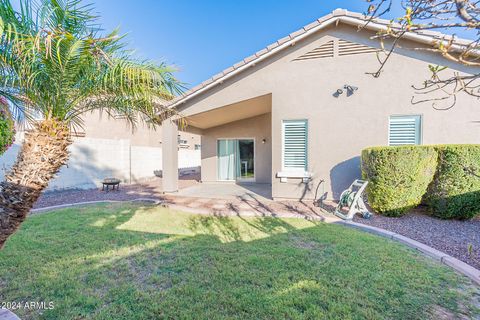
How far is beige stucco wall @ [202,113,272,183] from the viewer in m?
15.2

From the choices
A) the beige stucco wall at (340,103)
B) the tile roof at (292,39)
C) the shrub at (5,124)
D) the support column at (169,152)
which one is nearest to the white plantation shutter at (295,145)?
the beige stucco wall at (340,103)

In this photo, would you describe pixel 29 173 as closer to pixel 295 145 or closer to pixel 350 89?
pixel 295 145

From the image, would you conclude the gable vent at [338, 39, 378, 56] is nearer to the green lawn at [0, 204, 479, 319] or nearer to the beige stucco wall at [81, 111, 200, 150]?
the green lawn at [0, 204, 479, 319]

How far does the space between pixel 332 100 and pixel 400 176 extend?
406 cm

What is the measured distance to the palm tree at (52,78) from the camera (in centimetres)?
337

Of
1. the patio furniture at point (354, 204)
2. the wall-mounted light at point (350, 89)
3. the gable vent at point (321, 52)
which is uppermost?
the gable vent at point (321, 52)

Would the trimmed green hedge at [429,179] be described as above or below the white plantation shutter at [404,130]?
below

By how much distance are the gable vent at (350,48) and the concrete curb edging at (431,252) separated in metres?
6.80

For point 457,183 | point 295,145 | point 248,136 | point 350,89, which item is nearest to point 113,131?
point 248,136

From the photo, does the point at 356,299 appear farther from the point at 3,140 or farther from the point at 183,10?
the point at 183,10

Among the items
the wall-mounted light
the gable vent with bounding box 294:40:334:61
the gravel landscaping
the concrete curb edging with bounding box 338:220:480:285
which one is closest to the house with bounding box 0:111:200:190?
the gable vent with bounding box 294:40:334:61

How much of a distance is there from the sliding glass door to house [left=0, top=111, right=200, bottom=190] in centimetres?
348

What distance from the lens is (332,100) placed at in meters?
9.59

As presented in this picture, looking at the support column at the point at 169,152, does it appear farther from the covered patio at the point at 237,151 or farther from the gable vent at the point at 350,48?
the gable vent at the point at 350,48
